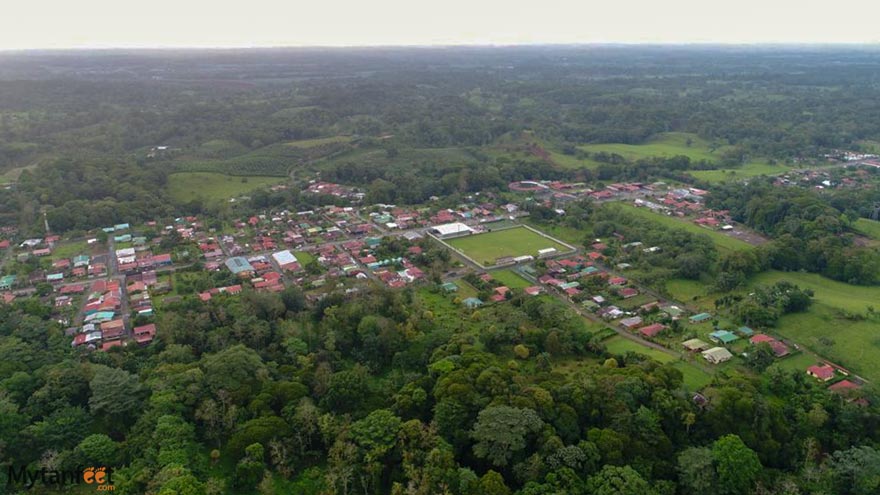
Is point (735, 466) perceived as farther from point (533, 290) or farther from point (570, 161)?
point (570, 161)

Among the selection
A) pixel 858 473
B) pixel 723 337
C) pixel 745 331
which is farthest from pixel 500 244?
pixel 858 473

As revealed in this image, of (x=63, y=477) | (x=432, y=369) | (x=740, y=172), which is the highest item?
(x=432, y=369)

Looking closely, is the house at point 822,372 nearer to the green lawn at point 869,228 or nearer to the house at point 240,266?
the green lawn at point 869,228

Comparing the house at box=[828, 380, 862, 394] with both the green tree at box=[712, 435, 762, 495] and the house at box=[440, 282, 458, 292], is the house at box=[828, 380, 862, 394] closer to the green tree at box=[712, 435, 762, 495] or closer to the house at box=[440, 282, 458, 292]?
the green tree at box=[712, 435, 762, 495]

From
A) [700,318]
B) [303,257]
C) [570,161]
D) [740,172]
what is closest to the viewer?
[700,318]

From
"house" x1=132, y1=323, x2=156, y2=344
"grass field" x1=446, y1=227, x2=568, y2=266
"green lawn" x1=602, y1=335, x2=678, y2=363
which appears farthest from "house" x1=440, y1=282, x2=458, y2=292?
"house" x1=132, y1=323, x2=156, y2=344

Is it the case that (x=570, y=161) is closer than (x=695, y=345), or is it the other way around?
(x=695, y=345)

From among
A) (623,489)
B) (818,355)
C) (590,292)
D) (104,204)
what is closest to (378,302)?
(590,292)
